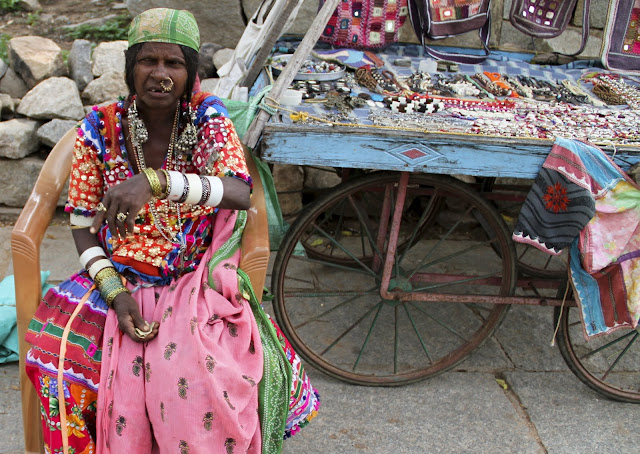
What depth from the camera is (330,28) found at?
3.59 meters

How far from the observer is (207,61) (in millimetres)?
4148

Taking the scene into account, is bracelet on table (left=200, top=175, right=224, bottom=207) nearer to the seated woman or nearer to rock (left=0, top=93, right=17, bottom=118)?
the seated woman

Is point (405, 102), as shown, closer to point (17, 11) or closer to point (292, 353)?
point (292, 353)

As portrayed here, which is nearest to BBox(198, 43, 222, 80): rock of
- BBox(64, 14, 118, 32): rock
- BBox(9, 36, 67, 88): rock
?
BBox(9, 36, 67, 88): rock

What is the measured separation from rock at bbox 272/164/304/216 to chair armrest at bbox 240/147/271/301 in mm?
1747

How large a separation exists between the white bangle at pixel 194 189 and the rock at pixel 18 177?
2.40 meters

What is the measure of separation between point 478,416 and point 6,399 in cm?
198

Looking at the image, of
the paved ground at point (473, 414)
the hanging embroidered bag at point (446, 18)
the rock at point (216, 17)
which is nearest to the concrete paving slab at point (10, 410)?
the paved ground at point (473, 414)

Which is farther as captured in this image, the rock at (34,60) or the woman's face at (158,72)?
the rock at (34,60)

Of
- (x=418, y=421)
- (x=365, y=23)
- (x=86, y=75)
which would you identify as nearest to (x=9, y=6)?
(x=86, y=75)

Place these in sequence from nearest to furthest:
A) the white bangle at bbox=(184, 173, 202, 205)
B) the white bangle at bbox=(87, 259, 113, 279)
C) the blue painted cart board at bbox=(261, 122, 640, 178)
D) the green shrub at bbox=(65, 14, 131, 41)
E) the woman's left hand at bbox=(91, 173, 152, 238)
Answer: the woman's left hand at bbox=(91, 173, 152, 238)
the white bangle at bbox=(184, 173, 202, 205)
the white bangle at bbox=(87, 259, 113, 279)
the blue painted cart board at bbox=(261, 122, 640, 178)
the green shrub at bbox=(65, 14, 131, 41)

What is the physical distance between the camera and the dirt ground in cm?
543

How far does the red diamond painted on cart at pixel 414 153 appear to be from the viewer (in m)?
2.31

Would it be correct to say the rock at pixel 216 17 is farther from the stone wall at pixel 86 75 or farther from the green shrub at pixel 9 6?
the green shrub at pixel 9 6
